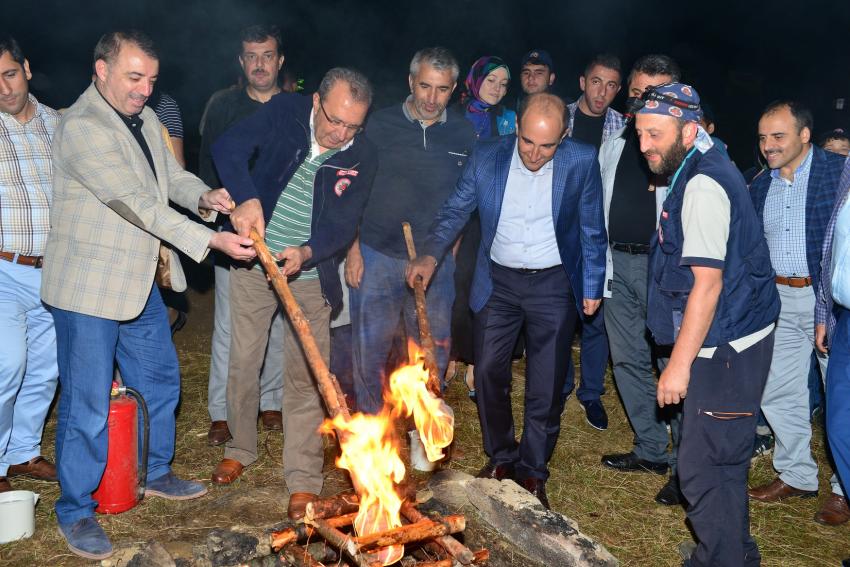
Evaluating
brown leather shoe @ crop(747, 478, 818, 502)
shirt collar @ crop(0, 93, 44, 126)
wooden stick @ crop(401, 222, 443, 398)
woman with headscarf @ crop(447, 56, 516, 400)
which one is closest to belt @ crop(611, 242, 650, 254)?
woman with headscarf @ crop(447, 56, 516, 400)

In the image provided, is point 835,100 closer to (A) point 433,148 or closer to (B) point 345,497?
(A) point 433,148

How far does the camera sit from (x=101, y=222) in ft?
13.1

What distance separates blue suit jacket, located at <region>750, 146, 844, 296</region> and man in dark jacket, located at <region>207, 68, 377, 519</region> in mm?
2834

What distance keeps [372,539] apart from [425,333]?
1.24m

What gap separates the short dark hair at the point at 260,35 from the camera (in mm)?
5539

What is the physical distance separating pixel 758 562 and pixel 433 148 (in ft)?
11.1

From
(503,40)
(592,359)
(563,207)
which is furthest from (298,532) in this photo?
(503,40)

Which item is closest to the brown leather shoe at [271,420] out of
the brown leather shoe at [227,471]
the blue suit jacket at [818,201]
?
the brown leather shoe at [227,471]

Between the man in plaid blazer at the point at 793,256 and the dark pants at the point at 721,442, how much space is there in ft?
4.37

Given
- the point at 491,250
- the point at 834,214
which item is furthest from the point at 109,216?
the point at 834,214

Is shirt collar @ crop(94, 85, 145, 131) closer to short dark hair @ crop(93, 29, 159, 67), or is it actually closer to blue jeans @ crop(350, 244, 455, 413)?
short dark hair @ crop(93, 29, 159, 67)

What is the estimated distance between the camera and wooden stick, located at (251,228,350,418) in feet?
11.1

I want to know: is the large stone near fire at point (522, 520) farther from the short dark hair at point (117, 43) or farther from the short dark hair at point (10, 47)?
the short dark hair at point (10, 47)

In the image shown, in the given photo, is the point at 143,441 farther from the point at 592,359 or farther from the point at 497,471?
the point at 592,359
